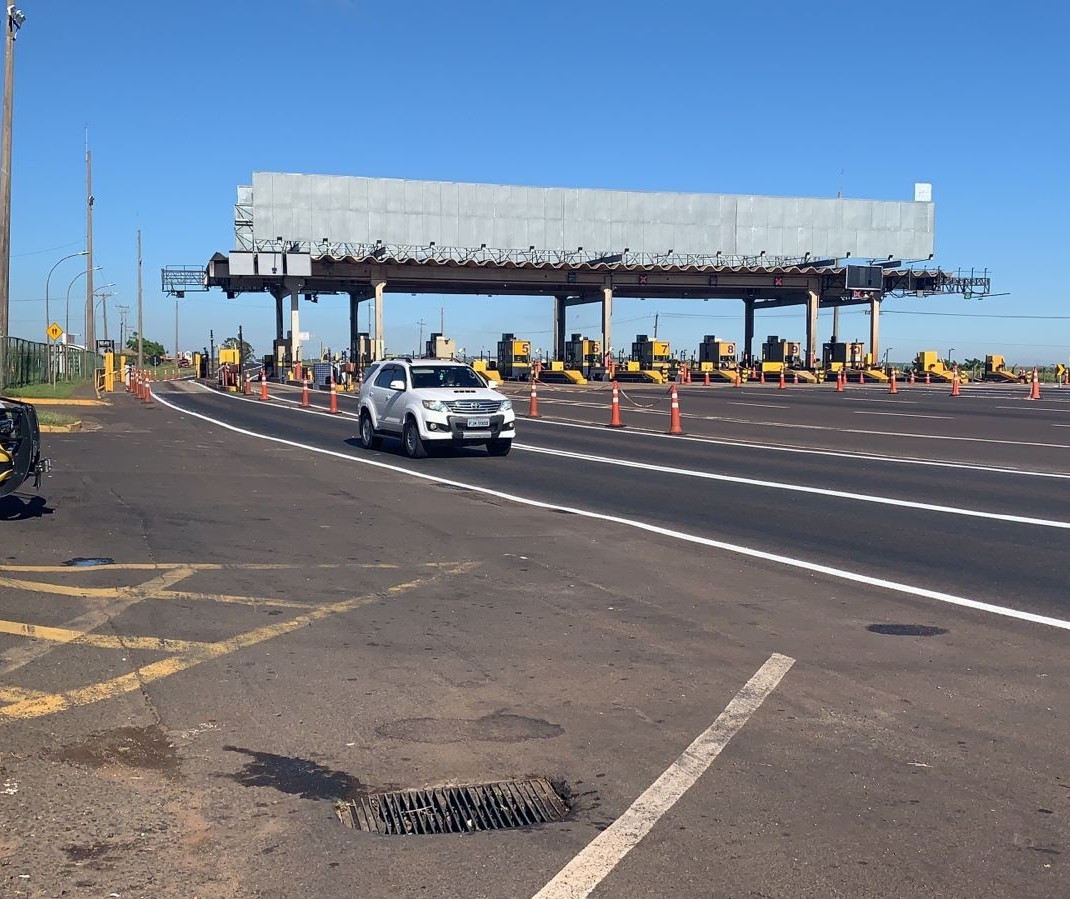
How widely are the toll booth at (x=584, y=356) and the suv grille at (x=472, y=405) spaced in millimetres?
58807

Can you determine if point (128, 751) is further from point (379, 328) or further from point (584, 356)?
point (584, 356)

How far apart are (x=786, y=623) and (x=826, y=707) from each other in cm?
202

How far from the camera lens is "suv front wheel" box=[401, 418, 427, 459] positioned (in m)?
21.2

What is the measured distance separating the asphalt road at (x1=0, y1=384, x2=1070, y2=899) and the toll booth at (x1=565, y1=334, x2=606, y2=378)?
2591 inches

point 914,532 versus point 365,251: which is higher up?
point 365,251

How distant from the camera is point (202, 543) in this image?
11.4 m

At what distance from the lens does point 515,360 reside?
7969cm

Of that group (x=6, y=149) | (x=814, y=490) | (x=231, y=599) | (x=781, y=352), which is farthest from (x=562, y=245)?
(x=231, y=599)

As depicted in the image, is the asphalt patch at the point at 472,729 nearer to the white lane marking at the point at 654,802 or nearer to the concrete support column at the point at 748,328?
the white lane marking at the point at 654,802

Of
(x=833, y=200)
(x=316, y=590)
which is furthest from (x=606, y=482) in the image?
(x=833, y=200)

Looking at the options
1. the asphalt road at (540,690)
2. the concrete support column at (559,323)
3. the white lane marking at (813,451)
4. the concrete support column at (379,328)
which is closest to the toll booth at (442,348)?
the concrete support column at (379,328)

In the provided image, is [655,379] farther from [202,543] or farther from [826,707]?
[826,707]

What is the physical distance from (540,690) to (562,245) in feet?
247

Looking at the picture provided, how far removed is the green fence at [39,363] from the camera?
1602 inches
